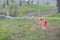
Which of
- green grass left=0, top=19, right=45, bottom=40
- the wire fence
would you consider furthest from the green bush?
the wire fence

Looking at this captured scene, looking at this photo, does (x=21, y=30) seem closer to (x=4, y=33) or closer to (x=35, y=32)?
(x=35, y=32)

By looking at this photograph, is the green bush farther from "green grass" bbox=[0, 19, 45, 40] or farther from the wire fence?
the wire fence

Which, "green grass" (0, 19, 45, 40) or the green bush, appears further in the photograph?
"green grass" (0, 19, 45, 40)

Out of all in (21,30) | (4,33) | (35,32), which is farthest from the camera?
(21,30)

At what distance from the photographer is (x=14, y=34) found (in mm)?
7738

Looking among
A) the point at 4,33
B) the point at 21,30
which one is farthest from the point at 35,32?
the point at 4,33

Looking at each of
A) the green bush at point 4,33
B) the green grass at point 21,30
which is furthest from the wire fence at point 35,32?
the green bush at point 4,33

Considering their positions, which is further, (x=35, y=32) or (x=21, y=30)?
(x=21, y=30)

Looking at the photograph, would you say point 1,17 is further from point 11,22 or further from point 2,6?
point 2,6

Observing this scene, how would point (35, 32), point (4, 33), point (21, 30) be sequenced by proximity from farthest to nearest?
point (21, 30)
point (35, 32)
point (4, 33)

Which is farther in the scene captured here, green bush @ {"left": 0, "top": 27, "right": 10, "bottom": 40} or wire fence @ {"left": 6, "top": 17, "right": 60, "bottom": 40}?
wire fence @ {"left": 6, "top": 17, "right": 60, "bottom": 40}

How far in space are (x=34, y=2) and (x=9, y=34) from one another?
7890 mm

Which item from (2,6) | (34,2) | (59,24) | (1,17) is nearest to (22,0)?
(34,2)

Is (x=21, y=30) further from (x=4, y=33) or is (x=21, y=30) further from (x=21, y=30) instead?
(x=4, y=33)
